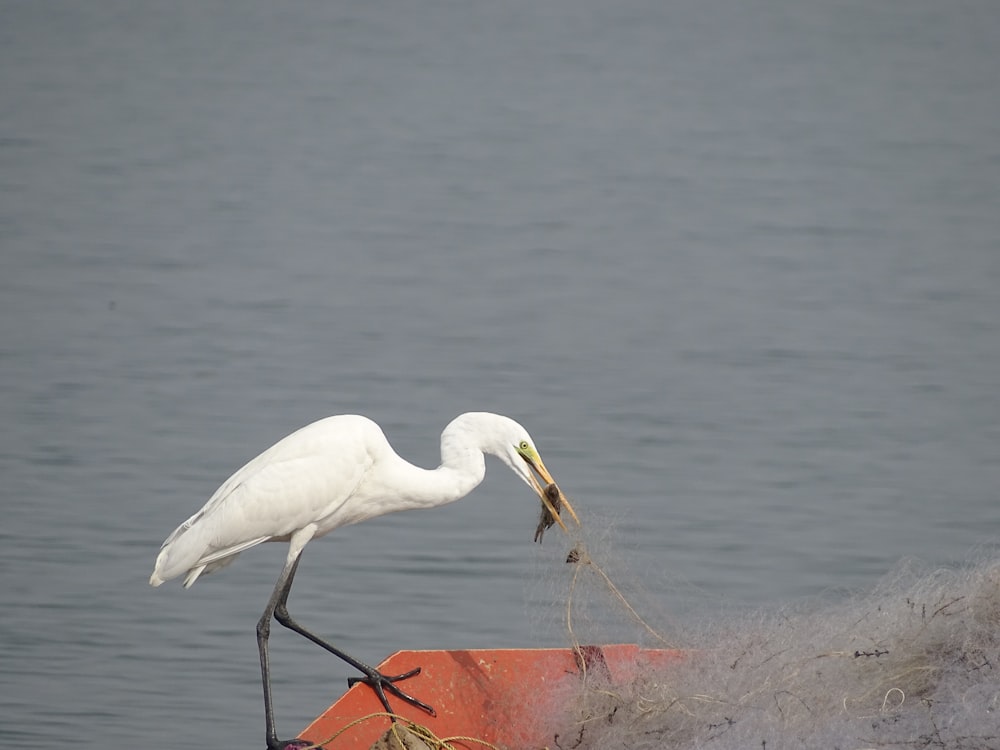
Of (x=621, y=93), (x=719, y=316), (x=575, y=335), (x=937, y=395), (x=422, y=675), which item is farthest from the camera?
(x=621, y=93)

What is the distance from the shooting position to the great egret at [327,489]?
4.66m

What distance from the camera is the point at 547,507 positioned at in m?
4.54

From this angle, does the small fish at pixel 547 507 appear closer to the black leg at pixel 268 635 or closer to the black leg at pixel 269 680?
the black leg at pixel 269 680

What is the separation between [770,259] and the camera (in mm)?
13703

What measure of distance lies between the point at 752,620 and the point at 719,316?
7.45m

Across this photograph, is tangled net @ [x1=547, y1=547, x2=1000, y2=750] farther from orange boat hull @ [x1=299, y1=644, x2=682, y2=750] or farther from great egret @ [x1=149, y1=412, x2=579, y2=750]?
great egret @ [x1=149, y1=412, x2=579, y2=750]

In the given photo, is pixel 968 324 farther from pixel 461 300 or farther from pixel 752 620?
pixel 752 620

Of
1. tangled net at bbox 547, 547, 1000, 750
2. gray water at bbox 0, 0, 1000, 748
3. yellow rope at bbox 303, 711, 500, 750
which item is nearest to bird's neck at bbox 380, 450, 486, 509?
gray water at bbox 0, 0, 1000, 748

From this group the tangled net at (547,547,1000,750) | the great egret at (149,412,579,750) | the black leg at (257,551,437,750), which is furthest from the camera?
the great egret at (149,412,579,750)

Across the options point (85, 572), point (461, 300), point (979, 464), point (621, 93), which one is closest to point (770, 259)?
point (461, 300)

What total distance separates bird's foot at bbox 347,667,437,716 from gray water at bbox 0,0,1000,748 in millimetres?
482

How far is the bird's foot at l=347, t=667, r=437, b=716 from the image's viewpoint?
14.9 feet

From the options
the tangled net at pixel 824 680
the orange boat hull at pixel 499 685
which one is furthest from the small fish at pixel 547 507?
the orange boat hull at pixel 499 685

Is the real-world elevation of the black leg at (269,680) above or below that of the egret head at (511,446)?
below
